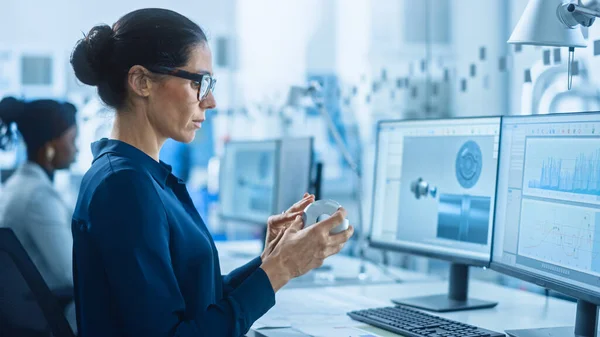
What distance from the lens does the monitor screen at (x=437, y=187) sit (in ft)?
6.00

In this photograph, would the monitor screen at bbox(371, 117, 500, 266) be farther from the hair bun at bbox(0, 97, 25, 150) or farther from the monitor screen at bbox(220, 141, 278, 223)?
the hair bun at bbox(0, 97, 25, 150)

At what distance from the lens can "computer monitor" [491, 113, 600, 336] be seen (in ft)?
4.67

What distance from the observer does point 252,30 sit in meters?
4.91

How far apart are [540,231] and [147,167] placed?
2.66 ft

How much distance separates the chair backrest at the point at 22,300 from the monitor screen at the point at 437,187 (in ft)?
3.07

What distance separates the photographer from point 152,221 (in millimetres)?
1280

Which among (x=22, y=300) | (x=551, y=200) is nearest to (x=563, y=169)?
(x=551, y=200)

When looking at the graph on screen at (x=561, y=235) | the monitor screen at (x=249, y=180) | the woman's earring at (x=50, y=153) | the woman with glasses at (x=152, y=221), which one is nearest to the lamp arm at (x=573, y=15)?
the graph on screen at (x=561, y=235)

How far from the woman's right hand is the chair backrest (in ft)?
1.57

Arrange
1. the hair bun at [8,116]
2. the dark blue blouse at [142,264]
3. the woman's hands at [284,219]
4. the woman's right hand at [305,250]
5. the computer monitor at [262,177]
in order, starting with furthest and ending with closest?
1. the hair bun at [8,116]
2. the computer monitor at [262,177]
3. the woman's hands at [284,219]
4. the woman's right hand at [305,250]
5. the dark blue blouse at [142,264]

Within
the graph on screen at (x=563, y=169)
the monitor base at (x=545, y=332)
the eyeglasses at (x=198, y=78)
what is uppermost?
the eyeglasses at (x=198, y=78)

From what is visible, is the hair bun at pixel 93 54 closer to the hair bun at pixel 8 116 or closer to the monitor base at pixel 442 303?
the monitor base at pixel 442 303

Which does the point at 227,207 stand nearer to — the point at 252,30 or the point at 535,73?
the point at 535,73

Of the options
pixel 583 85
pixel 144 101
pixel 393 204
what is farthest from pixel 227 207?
pixel 144 101
